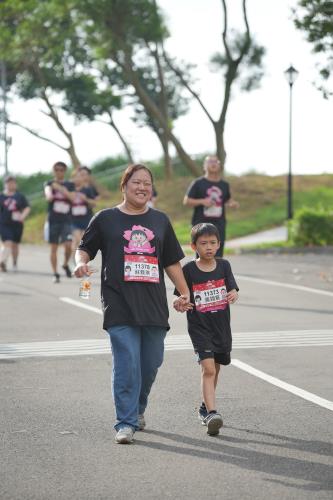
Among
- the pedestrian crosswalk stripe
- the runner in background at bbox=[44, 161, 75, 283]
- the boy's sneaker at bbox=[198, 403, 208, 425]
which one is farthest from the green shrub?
the boy's sneaker at bbox=[198, 403, 208, 425]

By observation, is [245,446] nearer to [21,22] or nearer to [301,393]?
[301,393]

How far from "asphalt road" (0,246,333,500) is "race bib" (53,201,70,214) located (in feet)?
16.7

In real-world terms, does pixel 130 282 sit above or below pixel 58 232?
below

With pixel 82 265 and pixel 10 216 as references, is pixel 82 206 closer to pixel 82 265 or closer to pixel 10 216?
pixel 10 216

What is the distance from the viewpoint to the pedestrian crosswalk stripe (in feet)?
33.0

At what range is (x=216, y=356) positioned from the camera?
23.2 ft

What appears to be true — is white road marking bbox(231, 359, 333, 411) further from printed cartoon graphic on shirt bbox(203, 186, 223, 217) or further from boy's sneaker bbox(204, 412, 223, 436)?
printed cartoon graphic on shirt bbox(203, 186, 223, 217)

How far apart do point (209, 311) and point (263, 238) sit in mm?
25493

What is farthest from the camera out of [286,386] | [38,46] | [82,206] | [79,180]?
[38,46]

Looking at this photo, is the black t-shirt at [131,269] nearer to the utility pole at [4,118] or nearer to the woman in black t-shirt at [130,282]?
the woman in black t-shirt at [130,282]

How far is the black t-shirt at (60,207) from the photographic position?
58.9 ft

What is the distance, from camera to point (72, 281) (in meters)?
18.2

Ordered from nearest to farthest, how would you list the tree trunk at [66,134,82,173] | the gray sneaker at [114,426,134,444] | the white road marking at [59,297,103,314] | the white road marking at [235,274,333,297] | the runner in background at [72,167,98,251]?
1. the gray sneaker at [114,426,134,444]
2. the white road marking at [59,297,103,314]
3. the white road marking at [235,274,333,297]
4. the runner in background at [72,167,98,251]
5. the tree trunk at [66,134,82,173]

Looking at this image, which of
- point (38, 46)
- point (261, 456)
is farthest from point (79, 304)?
point (38, 46)
